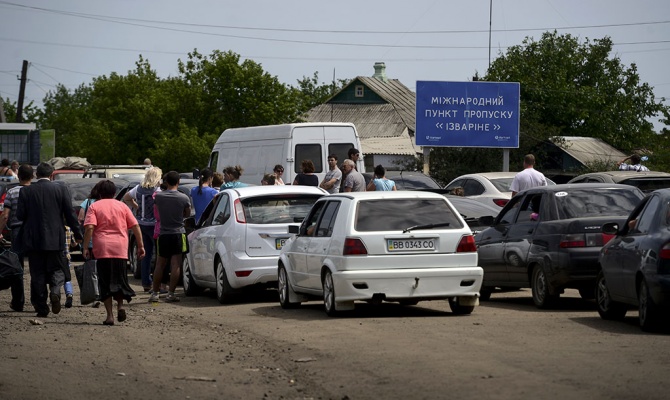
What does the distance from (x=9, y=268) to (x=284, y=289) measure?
3.46 metres

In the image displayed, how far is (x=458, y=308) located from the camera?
15195 millimetres

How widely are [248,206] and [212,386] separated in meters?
8.15

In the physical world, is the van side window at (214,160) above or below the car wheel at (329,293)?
above

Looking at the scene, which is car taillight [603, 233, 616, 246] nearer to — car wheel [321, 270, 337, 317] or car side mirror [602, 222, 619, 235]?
→ car side mirror [602, 222, 619, 235]

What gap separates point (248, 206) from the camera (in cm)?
1772

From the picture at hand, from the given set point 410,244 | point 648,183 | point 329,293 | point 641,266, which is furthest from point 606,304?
point 648,183

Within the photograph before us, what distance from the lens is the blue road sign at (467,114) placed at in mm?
42594

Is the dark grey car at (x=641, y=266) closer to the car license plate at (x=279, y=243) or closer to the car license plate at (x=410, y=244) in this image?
the car license plate at (x=410, y=244)

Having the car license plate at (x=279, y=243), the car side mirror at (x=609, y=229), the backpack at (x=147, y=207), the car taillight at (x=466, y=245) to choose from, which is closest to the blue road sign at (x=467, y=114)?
the backpack at (x=147, y=207)

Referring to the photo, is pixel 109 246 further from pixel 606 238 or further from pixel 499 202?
pixel 499 202

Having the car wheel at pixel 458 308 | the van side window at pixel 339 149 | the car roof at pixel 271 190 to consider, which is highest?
the van side window at pixel 339 149

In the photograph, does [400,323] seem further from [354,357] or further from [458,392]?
[458,392]

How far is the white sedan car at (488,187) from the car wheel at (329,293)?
39.2 ft

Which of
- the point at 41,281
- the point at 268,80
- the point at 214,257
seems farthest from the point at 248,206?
the point at 268,80
